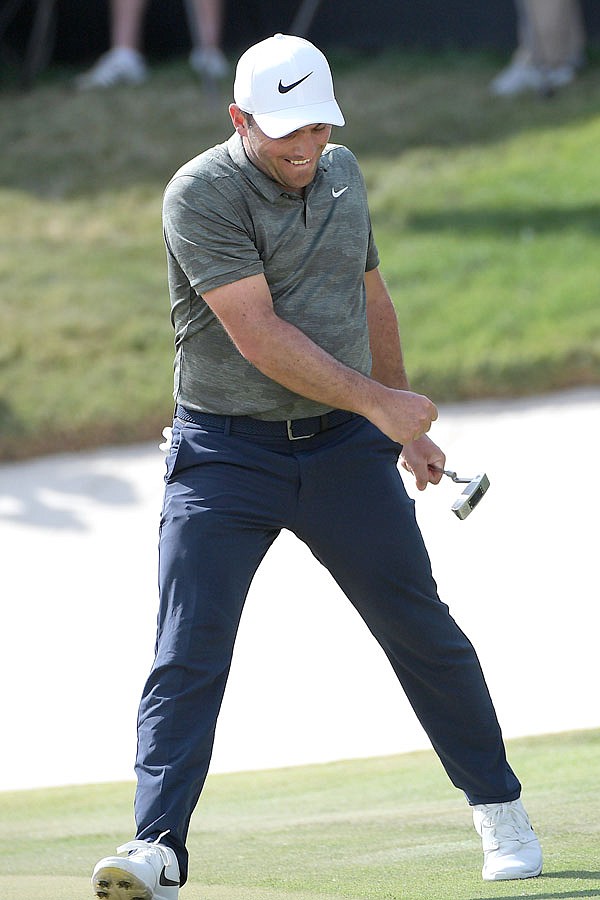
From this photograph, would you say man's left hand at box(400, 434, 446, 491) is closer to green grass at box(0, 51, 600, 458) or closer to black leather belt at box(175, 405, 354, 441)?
black leather belt at box(175, 405, 354, 441)

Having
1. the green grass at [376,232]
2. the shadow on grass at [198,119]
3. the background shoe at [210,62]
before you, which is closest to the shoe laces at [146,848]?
the green grass at [376,232]

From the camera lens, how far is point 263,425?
10.3ft

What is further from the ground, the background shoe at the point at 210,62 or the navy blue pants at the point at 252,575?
the background shoe at the point at 210,62

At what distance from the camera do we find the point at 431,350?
8.45 meters

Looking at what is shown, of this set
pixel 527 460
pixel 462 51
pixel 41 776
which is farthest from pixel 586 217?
pixel 41 776

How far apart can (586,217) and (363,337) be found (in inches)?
265

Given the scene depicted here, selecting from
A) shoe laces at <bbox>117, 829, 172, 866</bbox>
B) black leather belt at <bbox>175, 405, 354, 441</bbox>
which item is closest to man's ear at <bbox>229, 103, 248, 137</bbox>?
black leather belt at <bbox>175, 405, 354, 441</bbox>

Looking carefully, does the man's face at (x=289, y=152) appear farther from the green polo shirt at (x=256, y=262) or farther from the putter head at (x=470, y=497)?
the putter head at (x=470, y=497)

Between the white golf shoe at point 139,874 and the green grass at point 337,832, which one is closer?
the white golf shoe at point 139,874

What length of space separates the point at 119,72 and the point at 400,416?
10.2 metres

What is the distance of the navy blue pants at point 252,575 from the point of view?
2967 millimetres

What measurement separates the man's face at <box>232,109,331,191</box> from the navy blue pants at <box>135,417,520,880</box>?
54 cm

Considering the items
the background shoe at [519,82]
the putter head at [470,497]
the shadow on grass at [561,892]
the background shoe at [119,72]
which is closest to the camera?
the shadow on grass at [561,892]

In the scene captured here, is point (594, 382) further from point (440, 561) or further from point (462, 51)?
point (462, 51)
